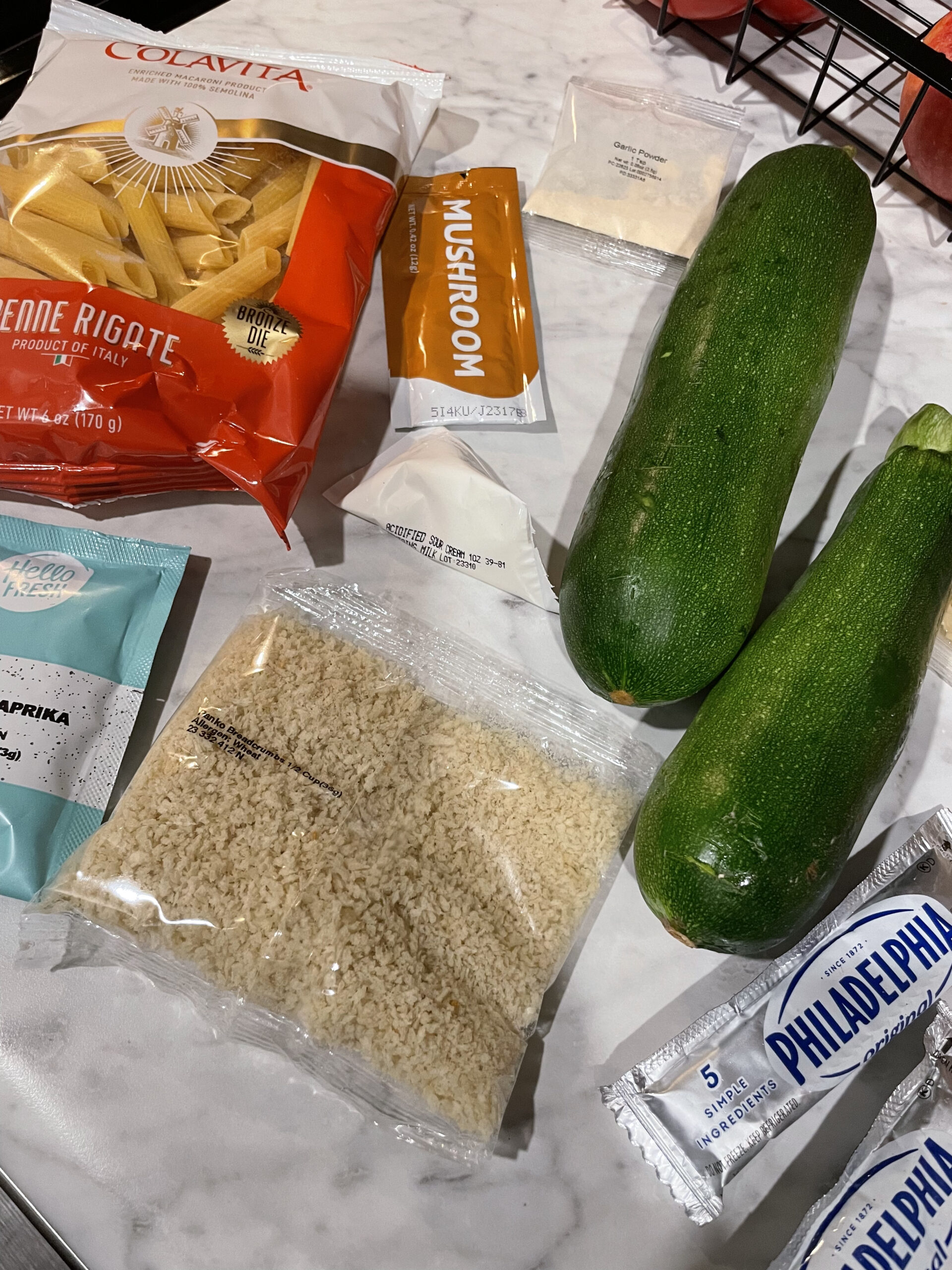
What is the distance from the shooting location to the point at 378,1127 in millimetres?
622

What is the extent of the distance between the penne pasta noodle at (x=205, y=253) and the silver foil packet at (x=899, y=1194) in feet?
2.52

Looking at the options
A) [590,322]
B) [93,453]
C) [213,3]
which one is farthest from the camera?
[213,3]

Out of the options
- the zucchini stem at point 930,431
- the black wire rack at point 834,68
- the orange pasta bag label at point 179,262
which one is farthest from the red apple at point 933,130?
the orange pasta bag label at point 179,262

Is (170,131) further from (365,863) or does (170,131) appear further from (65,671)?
(365,863)

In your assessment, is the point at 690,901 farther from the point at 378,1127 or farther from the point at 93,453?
the point at 93,453

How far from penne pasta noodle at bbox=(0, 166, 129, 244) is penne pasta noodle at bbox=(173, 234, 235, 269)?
0.05 m

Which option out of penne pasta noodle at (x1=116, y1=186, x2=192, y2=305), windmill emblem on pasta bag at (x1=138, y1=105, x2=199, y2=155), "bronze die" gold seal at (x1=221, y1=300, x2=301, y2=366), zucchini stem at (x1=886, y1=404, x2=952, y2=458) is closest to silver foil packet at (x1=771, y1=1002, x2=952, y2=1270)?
zucchini stem at (x1=886, y1=404, x2=952, y2=458)

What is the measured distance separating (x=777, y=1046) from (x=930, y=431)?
0.46 meters

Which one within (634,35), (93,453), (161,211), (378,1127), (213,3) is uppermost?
(634,35)

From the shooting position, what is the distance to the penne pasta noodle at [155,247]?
76 centimetres

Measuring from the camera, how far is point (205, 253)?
0.77 meters

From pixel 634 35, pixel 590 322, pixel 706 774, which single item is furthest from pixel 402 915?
pixel 634 35

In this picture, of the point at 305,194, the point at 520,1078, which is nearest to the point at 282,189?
the point at 305,194

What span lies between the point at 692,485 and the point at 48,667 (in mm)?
487
